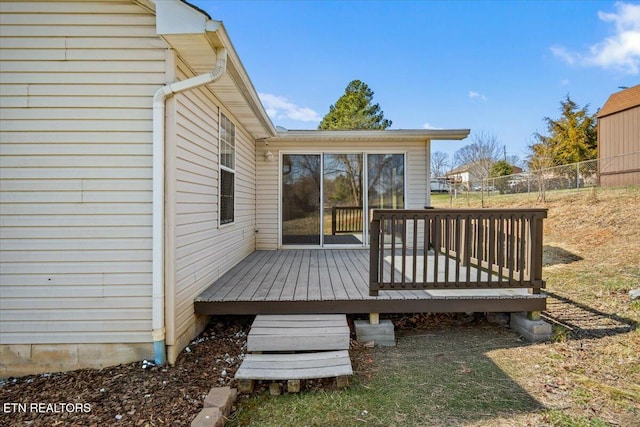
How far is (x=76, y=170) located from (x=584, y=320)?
17.2 feet

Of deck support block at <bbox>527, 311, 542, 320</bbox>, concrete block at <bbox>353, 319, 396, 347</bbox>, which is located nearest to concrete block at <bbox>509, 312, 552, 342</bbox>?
deck support block at <bbox>527, 311, 542, 320</bbox>

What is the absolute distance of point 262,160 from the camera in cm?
634

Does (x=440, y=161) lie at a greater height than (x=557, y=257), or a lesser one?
greater

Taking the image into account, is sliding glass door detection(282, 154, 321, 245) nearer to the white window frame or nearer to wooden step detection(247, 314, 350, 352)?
the white window frame

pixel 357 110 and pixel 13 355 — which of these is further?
pixel 357 110

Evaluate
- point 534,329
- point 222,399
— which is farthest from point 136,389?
point 534,329

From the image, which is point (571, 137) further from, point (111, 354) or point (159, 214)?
point (111, 354)

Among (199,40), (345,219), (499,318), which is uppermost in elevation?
(199,40)

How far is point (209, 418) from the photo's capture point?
72.2 inches

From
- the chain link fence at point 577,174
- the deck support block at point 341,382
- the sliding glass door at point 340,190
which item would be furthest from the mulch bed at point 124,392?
the chain link fence at point 577,174

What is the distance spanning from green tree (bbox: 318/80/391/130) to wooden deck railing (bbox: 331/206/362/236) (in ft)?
36.4

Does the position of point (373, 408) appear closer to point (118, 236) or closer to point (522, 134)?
point (118, 236)

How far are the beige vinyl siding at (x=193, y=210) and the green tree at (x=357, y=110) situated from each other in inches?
525

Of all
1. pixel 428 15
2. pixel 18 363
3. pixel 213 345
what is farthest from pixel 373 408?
pixel 428 15
